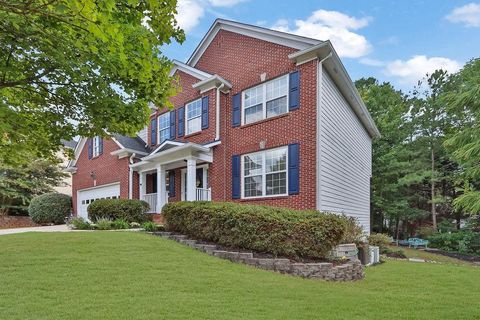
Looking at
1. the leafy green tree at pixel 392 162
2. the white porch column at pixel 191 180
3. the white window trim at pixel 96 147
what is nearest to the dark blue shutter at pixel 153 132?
the white porch column at pixel 191 180

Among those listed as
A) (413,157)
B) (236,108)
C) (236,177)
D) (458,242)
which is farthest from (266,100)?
(413,157)

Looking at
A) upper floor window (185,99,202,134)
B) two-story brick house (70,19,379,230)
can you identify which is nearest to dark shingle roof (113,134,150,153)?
two-story brick house (70,19,379,230)

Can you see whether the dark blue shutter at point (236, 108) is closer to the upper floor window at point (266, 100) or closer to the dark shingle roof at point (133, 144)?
the upper floor window at point (266, 100)

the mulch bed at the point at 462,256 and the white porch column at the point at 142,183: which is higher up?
the white porch column at the point at 142,183

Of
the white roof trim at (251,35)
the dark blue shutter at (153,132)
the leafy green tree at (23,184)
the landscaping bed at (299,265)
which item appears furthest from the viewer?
the leafy green tree at (23,184)

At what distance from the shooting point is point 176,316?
4.98 meters

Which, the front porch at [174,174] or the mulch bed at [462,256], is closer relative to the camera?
the front porch at [174,174]

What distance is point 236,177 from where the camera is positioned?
14.1 m

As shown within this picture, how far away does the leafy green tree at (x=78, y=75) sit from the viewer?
5309 mm

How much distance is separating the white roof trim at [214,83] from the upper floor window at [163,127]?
341cm

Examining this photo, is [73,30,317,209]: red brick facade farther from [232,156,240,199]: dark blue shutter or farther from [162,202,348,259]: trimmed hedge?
[162,202,348,259]: trimmed hedge

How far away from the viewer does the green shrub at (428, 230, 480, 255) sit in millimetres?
21125

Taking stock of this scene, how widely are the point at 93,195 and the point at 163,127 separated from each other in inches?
307

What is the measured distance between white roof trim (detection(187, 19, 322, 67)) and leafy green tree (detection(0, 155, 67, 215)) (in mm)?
15513
